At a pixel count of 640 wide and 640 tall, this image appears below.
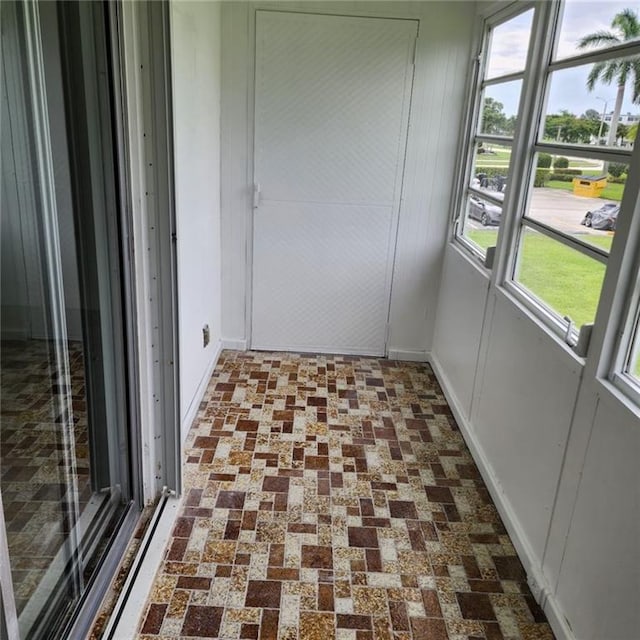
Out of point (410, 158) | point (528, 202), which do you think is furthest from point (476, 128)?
point (528, 202)

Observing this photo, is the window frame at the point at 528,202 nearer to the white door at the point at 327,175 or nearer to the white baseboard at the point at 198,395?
the white door at the point at 327,175

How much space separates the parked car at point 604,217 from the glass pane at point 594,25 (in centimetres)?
48

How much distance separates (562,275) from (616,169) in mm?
435

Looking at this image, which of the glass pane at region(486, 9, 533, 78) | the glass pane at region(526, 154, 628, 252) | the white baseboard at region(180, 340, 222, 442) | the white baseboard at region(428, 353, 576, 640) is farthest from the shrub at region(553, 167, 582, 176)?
the white baseboard at region(180, 340, 222, 442)

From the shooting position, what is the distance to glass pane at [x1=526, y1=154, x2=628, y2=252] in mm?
1673

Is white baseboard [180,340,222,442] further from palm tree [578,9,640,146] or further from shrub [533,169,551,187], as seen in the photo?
palm tree [578,9,640,146]

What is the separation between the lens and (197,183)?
279 cm

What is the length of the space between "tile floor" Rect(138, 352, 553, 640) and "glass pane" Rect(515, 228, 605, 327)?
0.91 metres

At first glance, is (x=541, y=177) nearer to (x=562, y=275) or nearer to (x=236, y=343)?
(x=562, y=275)

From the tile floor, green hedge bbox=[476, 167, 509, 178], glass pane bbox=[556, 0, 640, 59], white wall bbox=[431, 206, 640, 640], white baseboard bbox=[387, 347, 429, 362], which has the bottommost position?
the tile floor

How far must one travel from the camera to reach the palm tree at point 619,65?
1.61 m

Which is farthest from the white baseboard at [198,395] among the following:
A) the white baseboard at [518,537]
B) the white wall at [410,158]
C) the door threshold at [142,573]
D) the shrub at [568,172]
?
the shrub at [568,172]

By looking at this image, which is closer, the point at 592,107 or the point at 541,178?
the point at 592,107

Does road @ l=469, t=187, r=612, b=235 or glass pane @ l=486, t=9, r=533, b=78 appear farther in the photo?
glass pane @ l=486, t=9, r=533, b=78
